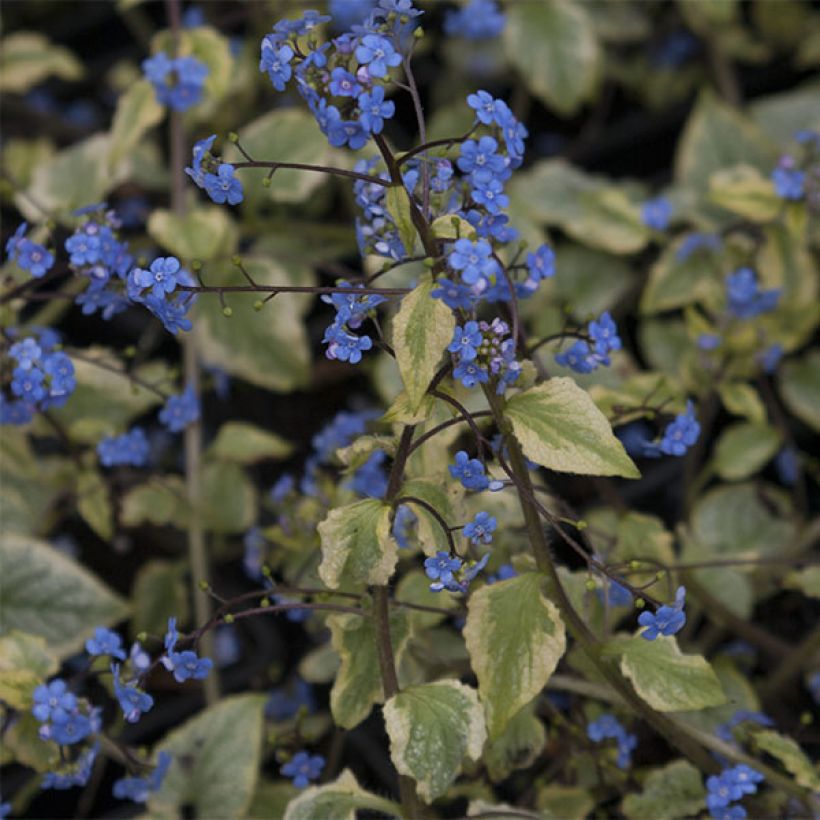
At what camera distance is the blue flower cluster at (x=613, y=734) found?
115cm

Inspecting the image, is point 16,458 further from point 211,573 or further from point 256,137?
point 256,137

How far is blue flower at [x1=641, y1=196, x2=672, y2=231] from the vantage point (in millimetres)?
1695

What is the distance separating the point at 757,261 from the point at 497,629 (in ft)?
3.08

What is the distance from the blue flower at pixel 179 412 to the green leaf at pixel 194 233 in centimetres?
28


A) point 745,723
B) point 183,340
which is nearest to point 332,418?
point 183,340

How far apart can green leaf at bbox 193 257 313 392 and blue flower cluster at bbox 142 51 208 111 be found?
22 cm

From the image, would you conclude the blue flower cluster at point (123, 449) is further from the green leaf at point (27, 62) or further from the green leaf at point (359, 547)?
the green leaf at point (27, 62)

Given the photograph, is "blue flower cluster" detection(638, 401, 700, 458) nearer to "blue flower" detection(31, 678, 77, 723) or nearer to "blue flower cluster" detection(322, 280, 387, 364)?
"blue flower cluster" detection(322, 280, 387, 364)

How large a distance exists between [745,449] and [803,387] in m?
0.19

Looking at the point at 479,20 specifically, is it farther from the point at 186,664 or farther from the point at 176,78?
the point at 186,664

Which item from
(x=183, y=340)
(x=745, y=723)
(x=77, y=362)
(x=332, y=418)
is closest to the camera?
(x=745, y=723)

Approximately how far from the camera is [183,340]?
162 centimetres

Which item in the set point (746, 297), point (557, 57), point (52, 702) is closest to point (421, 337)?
point (52, 702)

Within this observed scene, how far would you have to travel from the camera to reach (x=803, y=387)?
66.7 inches
